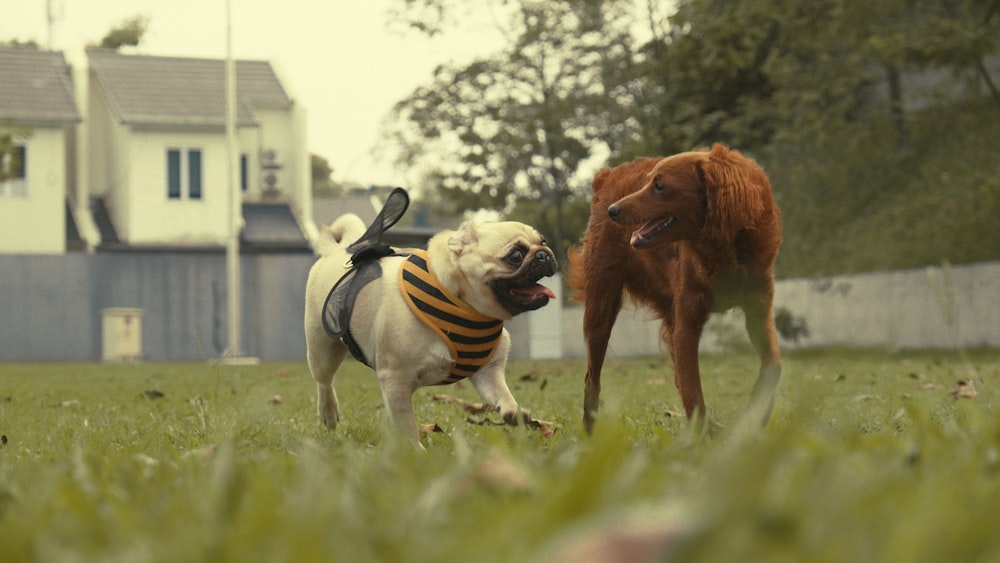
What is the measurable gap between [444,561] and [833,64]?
72.2 feet

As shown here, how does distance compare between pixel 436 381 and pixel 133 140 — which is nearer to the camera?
pixel 436 381

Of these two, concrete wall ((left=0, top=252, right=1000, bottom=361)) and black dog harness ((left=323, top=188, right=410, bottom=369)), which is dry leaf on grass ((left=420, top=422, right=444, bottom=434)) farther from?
concrete wall ((left=0, top=252, right=1000, bottom=361))

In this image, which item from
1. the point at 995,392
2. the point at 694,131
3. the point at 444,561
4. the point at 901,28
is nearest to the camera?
the point at 444,561

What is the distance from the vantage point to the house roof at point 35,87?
3080 centimetres

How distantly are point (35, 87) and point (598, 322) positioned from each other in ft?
97.6

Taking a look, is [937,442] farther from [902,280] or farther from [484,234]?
[902,280]

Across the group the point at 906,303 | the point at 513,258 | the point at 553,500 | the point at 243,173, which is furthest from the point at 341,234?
the point at 243,173

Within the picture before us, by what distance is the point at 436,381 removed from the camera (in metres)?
4.37

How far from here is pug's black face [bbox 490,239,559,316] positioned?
412 cm

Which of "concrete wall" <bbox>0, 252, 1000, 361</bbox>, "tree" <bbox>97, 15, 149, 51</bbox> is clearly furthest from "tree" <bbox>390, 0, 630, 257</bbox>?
"tree" <bbox>97, 15, 149, 51</bbox>

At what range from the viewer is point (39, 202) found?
31.3m

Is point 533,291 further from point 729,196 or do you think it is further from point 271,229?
point 271,229

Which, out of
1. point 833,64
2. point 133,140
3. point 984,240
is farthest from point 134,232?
point 984,240

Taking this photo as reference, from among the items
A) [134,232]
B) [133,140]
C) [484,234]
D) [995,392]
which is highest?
[133,140]
